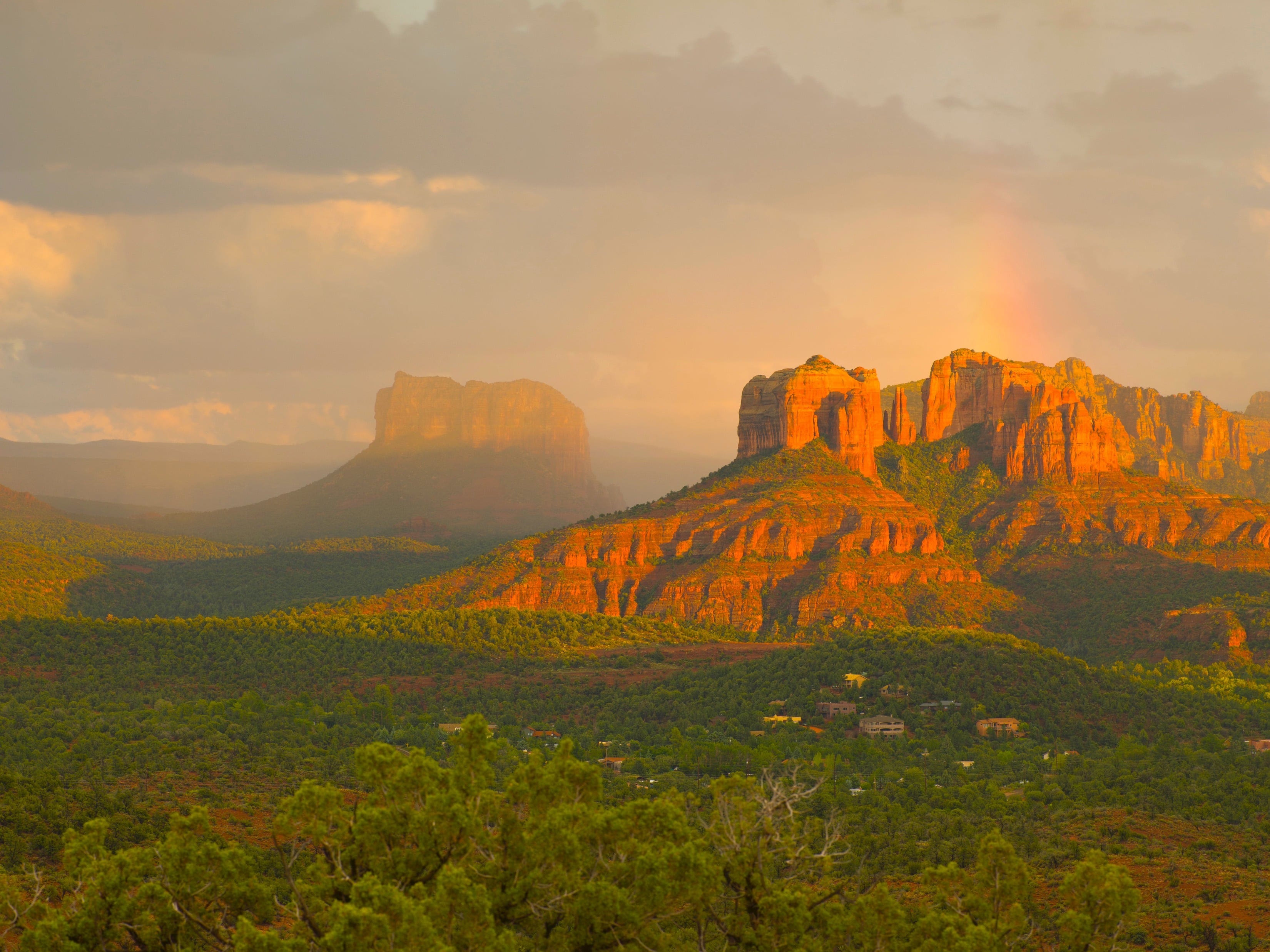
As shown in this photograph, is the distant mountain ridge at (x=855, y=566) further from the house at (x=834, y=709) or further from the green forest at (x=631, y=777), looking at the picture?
the house at (x=834, y=709)

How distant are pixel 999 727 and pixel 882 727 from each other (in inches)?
367

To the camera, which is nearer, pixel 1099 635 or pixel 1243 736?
pixel 1243 736

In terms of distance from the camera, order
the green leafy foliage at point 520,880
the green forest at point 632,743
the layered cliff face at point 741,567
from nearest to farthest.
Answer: the green leafy foliage at point 520,880
the green forest at point 632,743
the layered cliff face at point 741,567

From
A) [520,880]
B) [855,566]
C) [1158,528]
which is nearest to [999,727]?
→ [855,566]

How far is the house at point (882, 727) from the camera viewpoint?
107125 mm

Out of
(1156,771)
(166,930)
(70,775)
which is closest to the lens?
(166,930)

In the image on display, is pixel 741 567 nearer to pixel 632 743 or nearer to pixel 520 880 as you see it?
pixel 632 743

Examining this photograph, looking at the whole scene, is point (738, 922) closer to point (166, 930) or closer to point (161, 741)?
point (166, 930)

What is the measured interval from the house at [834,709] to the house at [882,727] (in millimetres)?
2764

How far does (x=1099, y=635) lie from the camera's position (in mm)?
164250

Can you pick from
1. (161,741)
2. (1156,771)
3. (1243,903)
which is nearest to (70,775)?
(161,741)

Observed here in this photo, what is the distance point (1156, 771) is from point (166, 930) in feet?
229

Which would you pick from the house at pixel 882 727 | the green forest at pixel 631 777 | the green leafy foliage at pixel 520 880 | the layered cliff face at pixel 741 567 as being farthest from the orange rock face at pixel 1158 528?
the green leafy foliage at pixel 520 880

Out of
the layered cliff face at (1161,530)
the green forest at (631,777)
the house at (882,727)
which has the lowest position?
the house at (882,727)
